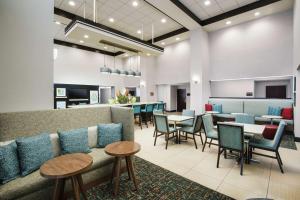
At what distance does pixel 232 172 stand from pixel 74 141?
2962 mm

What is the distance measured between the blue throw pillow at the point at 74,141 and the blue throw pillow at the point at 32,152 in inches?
8.3

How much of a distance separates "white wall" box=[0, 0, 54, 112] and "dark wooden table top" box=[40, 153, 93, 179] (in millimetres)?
1214

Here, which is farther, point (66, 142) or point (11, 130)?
point (66, 142)

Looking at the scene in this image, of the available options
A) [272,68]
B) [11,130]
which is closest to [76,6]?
[11,130]

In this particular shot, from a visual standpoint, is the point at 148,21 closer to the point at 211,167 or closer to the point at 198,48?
the point at 198,48

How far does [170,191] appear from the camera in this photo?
2.38 metres

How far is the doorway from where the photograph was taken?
11.3 m

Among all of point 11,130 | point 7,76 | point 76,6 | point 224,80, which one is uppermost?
point 76,6

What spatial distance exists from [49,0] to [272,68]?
7.88m

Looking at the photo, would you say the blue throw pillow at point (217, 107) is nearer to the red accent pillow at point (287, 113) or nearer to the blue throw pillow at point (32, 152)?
the red accent pillow at point (287, 113)

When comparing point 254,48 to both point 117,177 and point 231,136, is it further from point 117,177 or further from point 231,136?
point 117,177

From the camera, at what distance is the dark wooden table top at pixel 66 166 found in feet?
5.48

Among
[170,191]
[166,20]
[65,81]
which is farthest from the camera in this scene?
[65,81]

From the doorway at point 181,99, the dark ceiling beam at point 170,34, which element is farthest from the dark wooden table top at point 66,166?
the doorway at point 181,99
